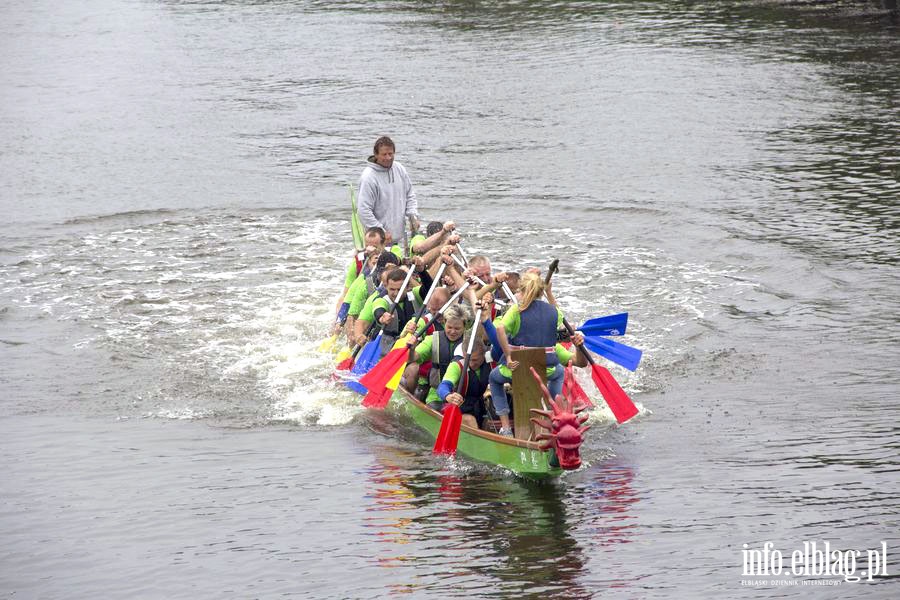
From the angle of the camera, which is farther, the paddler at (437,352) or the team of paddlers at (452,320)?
the paddler at (437,352)

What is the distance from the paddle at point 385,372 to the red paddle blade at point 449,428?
1138 mm

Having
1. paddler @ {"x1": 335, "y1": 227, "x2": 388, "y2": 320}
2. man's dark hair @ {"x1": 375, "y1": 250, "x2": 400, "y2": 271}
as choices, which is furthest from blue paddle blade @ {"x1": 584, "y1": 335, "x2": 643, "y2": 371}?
paddler @ {"x1": 335, "y1": 227, "x2": 388, "y2": 320}

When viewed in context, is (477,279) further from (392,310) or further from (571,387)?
(571,387)

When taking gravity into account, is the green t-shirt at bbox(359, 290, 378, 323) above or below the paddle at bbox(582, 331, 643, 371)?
above

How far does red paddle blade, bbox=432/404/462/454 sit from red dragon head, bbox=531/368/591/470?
137 centimetres

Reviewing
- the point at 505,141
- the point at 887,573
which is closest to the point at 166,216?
the point at 505,141

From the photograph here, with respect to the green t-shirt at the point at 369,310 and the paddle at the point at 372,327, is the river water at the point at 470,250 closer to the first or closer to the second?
the paddle at the point at 372,327

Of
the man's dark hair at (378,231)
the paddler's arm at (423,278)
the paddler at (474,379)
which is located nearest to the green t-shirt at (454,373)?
the paddler at (474,379)

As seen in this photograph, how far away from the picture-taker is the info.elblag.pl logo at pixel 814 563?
10.7m

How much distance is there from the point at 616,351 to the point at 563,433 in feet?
9.59

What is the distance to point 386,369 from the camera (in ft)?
45.9

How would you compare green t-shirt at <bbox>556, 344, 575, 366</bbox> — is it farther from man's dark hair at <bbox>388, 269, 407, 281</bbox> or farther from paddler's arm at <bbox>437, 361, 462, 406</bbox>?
man's dark hair at <bbox>388, 269, 407, 281</bbox>

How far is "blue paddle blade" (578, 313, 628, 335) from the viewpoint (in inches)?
567

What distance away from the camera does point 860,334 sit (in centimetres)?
1730
